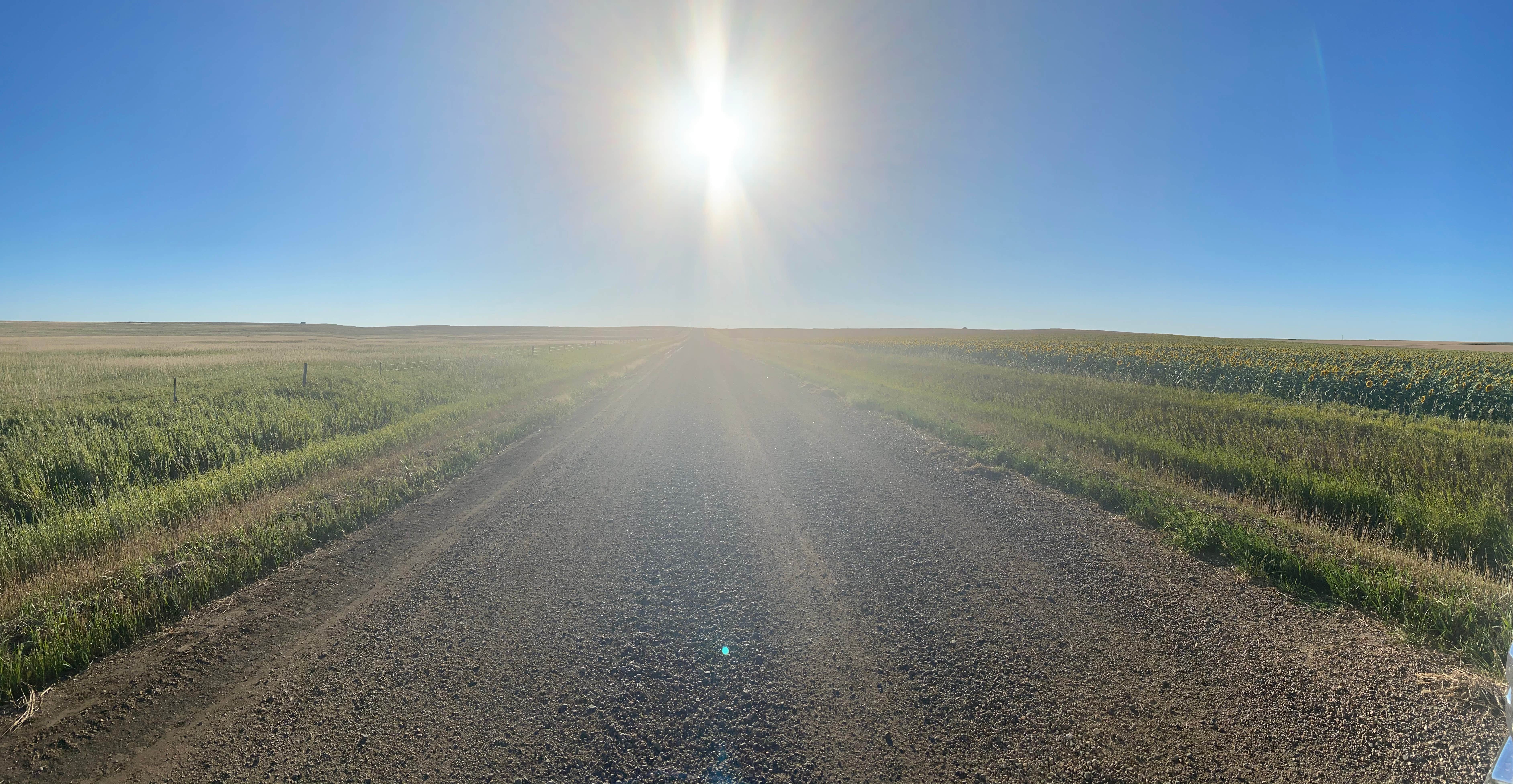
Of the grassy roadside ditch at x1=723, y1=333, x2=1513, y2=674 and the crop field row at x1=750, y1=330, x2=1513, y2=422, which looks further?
the crop field row at x1=750, y1=330, x2=1513, y2=422

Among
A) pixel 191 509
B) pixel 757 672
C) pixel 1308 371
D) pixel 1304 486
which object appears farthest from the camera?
pixel 1308 371

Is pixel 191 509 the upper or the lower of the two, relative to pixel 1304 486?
lower

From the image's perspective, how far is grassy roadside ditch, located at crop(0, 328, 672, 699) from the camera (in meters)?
3.49

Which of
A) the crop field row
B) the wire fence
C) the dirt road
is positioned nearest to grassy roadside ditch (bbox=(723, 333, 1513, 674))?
the dirt road

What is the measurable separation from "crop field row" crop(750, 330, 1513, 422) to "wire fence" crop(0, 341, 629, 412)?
2831 centimetres

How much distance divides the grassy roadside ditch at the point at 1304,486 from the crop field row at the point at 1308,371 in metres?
2.22

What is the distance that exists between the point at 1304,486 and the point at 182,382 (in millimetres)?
25492

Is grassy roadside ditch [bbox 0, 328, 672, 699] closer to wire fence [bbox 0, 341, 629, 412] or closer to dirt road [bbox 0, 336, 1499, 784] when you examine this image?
dirt road [bbox 0, 336, 1499, 784]

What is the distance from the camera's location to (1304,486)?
590 cm

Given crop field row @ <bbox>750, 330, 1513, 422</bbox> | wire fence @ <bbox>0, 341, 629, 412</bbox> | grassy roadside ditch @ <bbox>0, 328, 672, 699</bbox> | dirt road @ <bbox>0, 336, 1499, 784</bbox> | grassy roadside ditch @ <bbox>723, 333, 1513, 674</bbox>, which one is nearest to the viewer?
dirt road @ <bbox>0, 336, 1499, 784</bbox>

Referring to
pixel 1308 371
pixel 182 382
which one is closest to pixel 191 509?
pixel 182 382

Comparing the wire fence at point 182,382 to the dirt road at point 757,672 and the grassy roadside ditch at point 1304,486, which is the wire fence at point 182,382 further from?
the grassy roadside ditch at point 1304,486

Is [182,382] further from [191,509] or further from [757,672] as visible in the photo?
Answer: [757,672]

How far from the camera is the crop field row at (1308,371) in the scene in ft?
39.4
